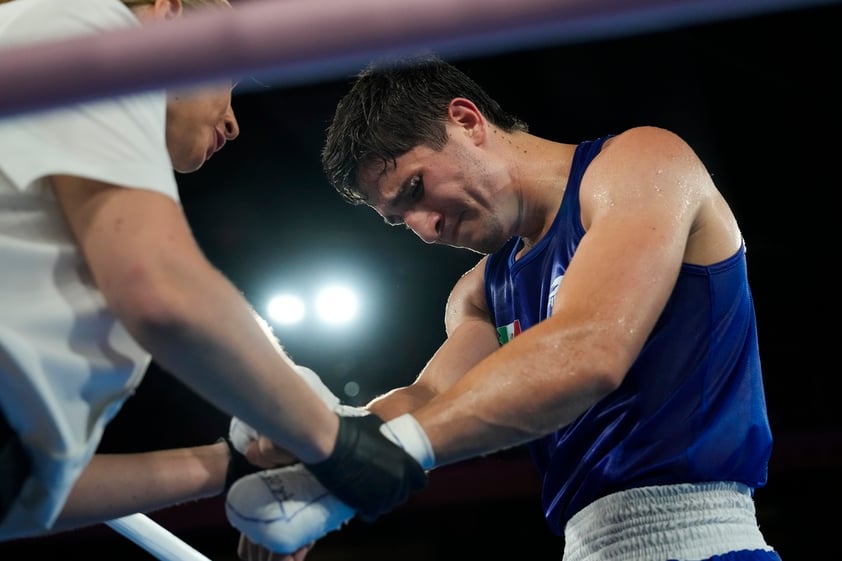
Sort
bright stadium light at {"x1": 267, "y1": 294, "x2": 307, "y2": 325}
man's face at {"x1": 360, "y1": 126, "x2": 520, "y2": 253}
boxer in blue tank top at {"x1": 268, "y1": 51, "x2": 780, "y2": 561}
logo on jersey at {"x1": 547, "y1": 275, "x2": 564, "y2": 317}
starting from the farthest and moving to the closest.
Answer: bright stadium light at {"x1": 267, "y1": 294, "x2": 307, "y2": 325} < man's face at {"x1": 360, "y1": 126, "x2": 520, "y2": 253} < logo on jersey at {"x1": 547, "y1": 275, "x2": 564, "y2": 317} < boxer in blue tank top at {"x1": 268, "y1": 51, "x2": 780, "y2": 561}

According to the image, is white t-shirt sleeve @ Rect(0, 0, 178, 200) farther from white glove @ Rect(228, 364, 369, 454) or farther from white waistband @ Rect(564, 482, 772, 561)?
white waistband @ Rect(564, 482, 772, 561)

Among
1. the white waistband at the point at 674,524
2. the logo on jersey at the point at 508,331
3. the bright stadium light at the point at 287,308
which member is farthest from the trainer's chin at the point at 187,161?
the bright stadium light at the point at 287,308

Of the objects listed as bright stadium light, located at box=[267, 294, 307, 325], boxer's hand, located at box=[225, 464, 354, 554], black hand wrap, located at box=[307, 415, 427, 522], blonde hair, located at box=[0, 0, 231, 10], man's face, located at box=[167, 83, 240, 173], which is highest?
blonde hair, located at box=[0, 0, 231, 10]

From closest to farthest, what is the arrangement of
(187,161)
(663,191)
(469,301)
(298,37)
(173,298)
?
(298,37) → (173,298) → (187,161) → (663,191) → (469,301)

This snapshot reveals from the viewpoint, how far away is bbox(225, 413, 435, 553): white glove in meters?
1.44

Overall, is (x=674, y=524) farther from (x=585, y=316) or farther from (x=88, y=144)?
(x=88, y=144)

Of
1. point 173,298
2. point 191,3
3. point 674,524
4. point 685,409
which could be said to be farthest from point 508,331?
point 173,298

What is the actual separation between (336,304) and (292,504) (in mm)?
4479

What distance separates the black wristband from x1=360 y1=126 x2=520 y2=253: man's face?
0.81 metres

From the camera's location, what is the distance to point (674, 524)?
1741 millimetres

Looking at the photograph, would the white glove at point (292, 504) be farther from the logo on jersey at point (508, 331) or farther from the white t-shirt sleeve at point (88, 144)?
the logo on jersey at point (508, 331)

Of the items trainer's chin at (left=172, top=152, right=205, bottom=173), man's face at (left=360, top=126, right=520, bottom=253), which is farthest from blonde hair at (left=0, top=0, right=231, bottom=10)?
man's face at (left=360, top=126, right=520, bottom=253)

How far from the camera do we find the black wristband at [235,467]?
5.50 ft

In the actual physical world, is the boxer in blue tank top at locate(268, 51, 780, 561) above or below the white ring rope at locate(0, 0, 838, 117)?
below
